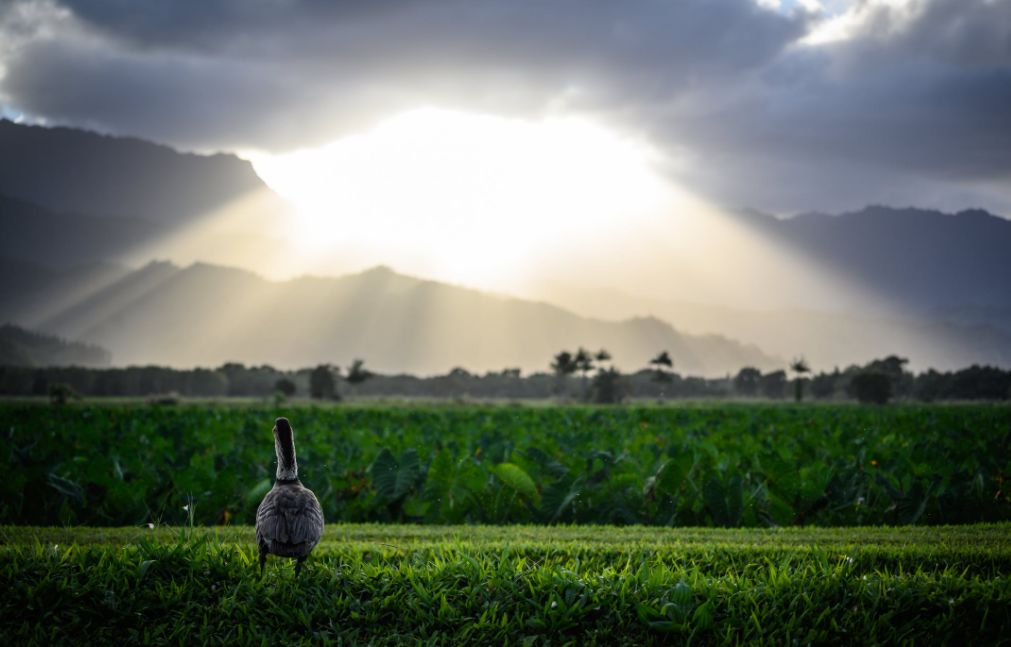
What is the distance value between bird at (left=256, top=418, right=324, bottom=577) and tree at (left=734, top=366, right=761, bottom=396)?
110 m

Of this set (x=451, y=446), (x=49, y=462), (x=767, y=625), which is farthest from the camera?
(x=451, y=446)

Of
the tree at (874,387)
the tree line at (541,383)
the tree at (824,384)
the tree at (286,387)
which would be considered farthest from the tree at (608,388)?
the tree at (286,387)

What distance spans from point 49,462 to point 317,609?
849 centimetres

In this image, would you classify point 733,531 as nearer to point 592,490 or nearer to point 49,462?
point 592,490

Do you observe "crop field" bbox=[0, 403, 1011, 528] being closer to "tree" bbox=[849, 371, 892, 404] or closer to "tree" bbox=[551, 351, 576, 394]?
"tree" bbox=[849, 371, 892, 404]

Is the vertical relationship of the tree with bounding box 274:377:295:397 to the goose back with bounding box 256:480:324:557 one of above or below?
below

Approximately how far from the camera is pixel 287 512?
15.5 ft

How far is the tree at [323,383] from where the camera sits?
79.2m

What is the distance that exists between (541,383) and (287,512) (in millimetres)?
106776

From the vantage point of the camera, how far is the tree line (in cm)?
8450

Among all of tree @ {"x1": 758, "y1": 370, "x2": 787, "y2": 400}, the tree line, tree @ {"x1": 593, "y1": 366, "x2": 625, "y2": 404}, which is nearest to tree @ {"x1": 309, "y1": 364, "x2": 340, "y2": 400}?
the tree line

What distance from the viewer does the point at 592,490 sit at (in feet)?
35.8

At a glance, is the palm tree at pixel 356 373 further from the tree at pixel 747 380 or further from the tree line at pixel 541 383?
the tree at pixel 747 380

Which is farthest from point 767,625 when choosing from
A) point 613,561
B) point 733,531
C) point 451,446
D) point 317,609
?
point 451,446
